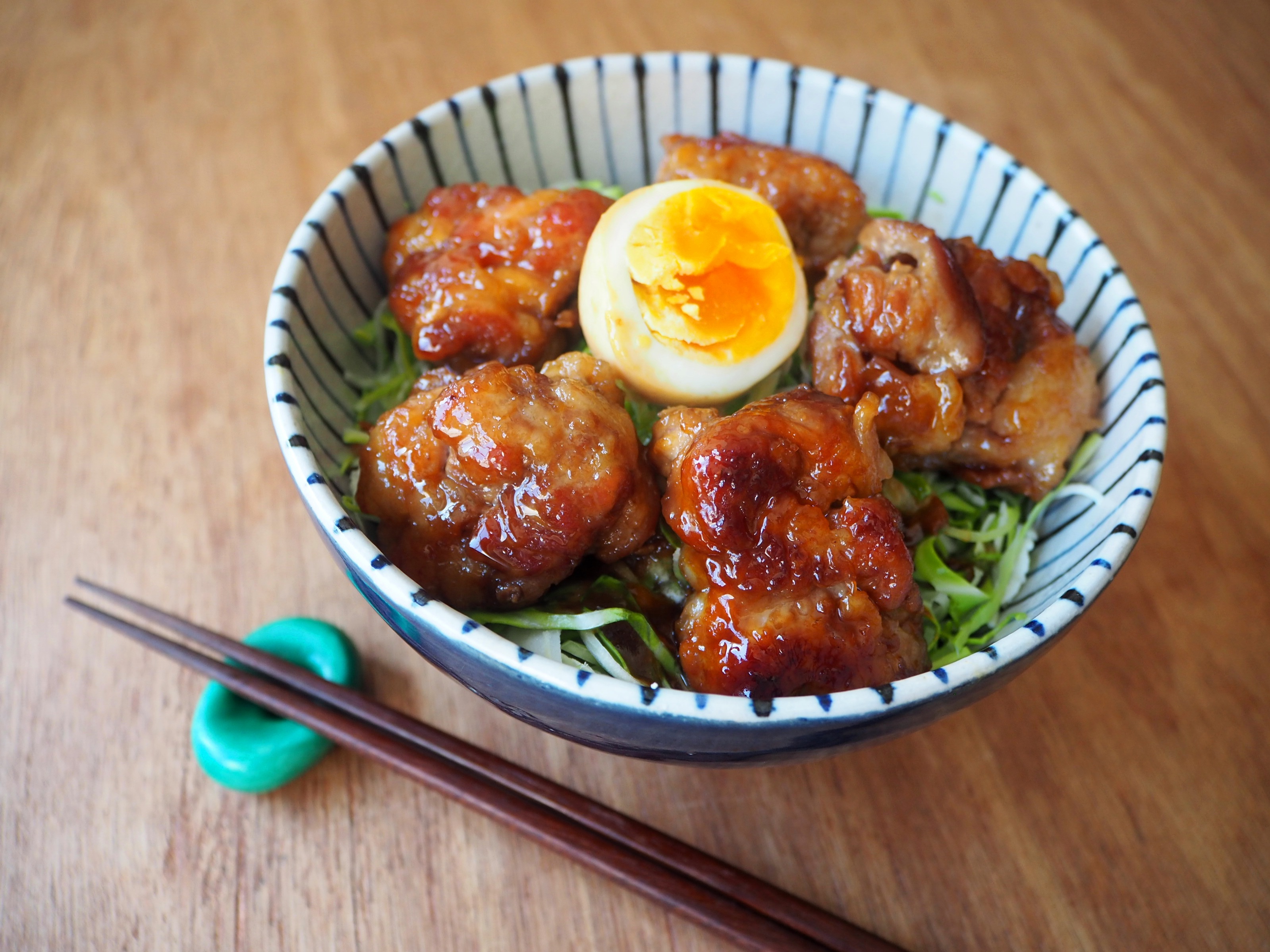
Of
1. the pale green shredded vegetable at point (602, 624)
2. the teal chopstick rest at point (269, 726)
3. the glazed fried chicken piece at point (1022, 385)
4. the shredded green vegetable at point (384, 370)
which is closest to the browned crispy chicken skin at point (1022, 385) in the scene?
the glazed fried chicken piece at point (1022, 385)

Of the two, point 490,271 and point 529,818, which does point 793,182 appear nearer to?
point 490,271

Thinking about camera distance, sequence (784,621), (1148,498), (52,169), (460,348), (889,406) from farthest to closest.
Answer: (52,169)
(460,348)
(889,406)
(1148,498)
(784,621)

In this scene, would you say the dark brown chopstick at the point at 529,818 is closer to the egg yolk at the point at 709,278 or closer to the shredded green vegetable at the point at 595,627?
the shredded green vegetable at the point at 595,627

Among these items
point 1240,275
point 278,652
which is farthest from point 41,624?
point 1240,275

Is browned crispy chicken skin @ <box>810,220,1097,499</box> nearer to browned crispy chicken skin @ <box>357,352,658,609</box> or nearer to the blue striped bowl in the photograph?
the blue striped bowl

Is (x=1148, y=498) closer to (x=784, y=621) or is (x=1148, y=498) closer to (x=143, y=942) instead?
(x=784, y=621)

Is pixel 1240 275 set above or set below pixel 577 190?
above

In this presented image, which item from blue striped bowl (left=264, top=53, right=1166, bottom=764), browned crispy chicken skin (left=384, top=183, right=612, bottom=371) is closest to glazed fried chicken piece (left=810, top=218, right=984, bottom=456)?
blue striped bowl (left=264, top=53, right=1166, bottom=764)
